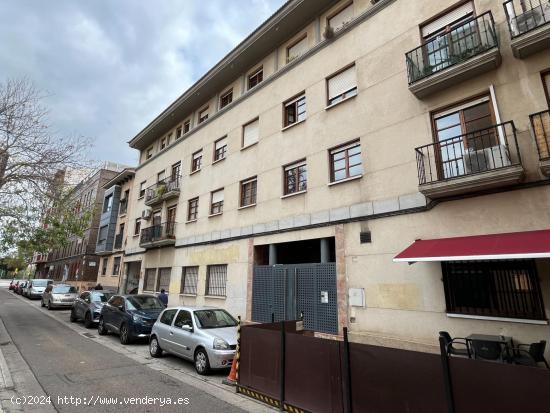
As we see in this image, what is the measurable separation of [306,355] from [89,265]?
37.4m

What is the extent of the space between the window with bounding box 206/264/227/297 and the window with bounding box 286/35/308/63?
10.5m

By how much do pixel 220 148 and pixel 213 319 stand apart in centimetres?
1148

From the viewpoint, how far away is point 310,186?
12523mm

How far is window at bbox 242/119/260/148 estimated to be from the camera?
1605cm

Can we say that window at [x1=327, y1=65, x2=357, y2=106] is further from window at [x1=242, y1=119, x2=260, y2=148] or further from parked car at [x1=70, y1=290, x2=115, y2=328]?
parked car at [x1=70, y1=290, x2=115, y2=328]

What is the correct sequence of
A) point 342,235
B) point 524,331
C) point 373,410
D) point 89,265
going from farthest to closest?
1. point 89,265
2. point 342,235
3. point 524,331
4. point 373,410

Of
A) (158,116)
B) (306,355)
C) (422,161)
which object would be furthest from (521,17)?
(158,116)

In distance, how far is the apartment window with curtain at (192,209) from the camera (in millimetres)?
19209

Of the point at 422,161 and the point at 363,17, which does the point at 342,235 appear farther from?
the point at 363,17

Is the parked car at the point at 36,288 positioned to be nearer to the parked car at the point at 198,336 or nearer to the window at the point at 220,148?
the window at the point at 220,148

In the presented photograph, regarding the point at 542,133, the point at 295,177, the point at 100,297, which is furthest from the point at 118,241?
the point at 542,133

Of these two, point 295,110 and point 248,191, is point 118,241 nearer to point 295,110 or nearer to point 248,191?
point 248,191

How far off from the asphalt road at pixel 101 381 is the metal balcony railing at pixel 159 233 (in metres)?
9.10

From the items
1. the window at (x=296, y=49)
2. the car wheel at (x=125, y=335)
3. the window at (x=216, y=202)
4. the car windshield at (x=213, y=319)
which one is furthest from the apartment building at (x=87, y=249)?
the car windshield at (x=213, y=319)
